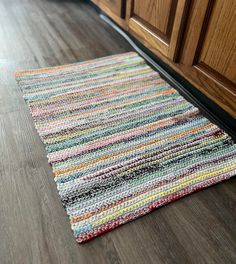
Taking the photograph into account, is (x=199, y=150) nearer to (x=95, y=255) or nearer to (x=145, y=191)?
(x=145, y=191)

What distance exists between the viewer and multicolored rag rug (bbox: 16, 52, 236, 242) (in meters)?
0.83

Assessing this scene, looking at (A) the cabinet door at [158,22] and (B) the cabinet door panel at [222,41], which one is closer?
(B) the cabinet door panel at [222,41]

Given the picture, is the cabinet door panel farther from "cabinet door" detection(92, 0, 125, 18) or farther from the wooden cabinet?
"cabinet door" detection(92, 0, 125, 18)

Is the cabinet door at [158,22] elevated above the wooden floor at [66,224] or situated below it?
above

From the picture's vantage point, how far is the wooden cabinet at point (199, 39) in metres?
0.98

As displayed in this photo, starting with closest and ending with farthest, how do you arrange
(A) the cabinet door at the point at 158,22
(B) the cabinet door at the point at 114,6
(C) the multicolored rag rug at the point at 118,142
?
(C) the multicolored rag rug at the point at 118,142 → (A) the cabinet door at the point at 158,22 → (B) the cabinet door at the point at 114,6

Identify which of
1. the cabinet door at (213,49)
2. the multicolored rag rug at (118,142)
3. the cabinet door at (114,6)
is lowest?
the multicolored rag rug at (118,142)

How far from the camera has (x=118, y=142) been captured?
3.34 ft

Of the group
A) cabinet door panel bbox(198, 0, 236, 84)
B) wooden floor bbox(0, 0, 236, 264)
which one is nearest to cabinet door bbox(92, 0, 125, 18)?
cabinet door panel bbox(198, 0, 236, 84)

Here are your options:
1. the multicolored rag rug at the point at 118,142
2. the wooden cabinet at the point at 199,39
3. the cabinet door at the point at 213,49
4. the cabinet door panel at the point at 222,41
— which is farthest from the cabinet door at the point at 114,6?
the cabinet door panel at the point at 222,41

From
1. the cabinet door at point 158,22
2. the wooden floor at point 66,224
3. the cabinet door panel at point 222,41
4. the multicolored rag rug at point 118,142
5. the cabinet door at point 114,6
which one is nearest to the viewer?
the wooden floor at point 66,224

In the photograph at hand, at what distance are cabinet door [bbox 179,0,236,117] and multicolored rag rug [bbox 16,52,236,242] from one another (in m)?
0.13

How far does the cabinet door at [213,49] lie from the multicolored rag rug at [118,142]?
13 centimetres

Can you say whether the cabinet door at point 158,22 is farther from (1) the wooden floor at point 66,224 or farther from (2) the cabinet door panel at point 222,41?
(1) the wooden floor at point 66,224
